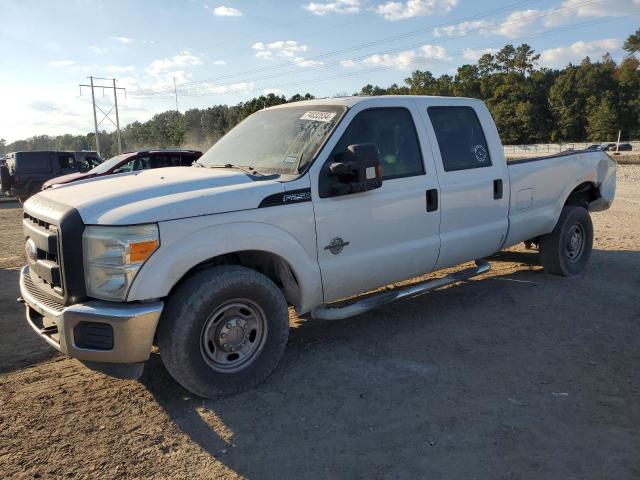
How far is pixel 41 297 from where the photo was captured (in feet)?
12.4

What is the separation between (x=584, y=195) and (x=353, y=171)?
4.41m

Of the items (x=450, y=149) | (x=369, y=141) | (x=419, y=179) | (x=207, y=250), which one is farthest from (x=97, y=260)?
(x=450, y=149)

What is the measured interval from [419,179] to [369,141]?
585 millimetres

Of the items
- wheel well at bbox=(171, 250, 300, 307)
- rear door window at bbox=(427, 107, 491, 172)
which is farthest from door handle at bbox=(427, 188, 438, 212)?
wheel well at bbox=(171, 250, 300, 307)

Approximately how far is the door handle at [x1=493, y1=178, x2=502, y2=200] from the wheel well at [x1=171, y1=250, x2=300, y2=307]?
97.4 inches

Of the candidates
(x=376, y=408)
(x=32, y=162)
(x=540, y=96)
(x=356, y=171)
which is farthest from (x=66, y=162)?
(x=540, y=96)

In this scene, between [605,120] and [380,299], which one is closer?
[380,299]

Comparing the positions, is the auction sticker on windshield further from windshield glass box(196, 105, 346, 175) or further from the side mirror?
the side mirror

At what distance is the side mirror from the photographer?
3973mm

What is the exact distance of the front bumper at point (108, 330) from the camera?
3234 millimetres

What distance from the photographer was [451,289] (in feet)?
20.8

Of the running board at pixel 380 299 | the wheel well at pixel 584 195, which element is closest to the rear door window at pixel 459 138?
the running board at pixel 380 299

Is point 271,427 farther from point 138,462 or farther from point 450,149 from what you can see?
point 450,149

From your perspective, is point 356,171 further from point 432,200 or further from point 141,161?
Result: point 141,161
